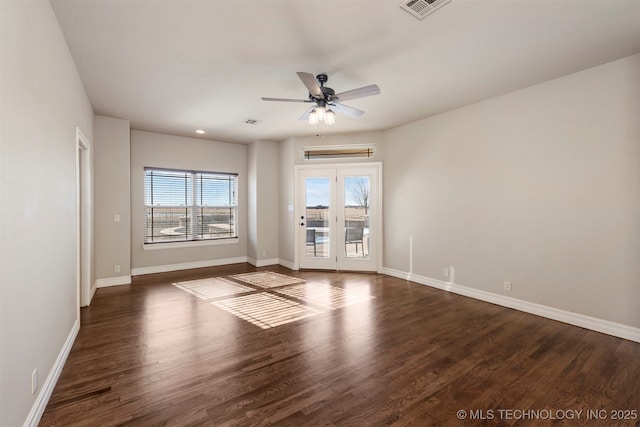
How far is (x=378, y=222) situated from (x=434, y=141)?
1.76 metres

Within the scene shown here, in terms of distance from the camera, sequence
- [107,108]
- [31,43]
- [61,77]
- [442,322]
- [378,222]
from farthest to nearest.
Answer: [378,222]
[107,108]
[442,322]
[61,77]
[31,43]

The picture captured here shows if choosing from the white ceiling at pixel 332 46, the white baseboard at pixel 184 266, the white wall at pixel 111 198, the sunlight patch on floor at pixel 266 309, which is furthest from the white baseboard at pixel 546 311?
the white wall at pixel 111 198

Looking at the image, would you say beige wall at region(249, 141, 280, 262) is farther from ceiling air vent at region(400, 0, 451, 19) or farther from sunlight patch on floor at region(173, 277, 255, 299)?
ceiling air vent at region(400, 0, 451, 19)

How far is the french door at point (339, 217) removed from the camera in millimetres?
5758

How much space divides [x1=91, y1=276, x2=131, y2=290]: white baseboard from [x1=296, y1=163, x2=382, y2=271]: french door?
307 centimetres

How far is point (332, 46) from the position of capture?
8.82 feet

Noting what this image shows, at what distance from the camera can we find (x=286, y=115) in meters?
4.68

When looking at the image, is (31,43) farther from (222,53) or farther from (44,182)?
(222,53)

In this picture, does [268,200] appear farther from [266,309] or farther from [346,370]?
[346,370]

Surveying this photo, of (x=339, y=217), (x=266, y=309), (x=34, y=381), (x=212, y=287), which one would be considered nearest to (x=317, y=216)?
(x=339, y=217)

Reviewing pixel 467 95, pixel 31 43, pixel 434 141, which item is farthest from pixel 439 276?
pixel 31 43

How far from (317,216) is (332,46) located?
3718 millimetres

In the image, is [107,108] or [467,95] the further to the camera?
[107,108]

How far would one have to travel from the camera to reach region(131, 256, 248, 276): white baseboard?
5.70 metres
